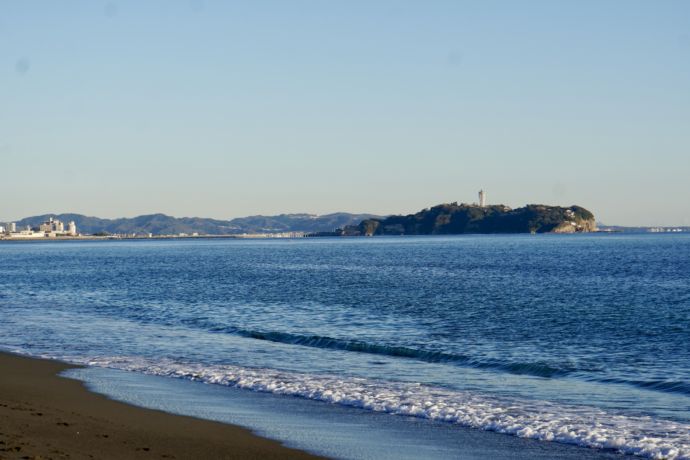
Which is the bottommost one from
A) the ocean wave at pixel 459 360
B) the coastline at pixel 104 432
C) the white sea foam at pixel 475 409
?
the ocean wave at pixel 459 360

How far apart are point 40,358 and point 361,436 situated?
14.2 metres

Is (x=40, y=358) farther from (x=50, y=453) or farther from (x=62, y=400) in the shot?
(x=50, y=453)

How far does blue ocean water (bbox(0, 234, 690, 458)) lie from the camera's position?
56.6ft

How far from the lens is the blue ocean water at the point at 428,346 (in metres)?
17.2

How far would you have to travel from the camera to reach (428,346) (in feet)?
92.6

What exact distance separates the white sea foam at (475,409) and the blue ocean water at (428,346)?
4 centimetres

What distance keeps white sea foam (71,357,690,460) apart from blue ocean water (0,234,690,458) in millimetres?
45

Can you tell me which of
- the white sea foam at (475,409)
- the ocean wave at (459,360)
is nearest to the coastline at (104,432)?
the white sea foam at (475,409)

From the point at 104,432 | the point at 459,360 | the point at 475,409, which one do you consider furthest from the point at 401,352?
the point at 104,432

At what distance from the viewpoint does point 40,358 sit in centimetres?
2522

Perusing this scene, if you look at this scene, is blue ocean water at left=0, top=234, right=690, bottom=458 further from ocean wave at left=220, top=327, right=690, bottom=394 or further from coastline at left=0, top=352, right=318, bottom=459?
coastline at left=0, top=352, right=318, bottom=459

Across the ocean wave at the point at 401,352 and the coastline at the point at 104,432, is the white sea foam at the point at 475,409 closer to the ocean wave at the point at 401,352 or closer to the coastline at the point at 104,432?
the coastline at the point at 104,432

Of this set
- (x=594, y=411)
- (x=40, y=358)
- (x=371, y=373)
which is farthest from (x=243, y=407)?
(x=40, y=358)

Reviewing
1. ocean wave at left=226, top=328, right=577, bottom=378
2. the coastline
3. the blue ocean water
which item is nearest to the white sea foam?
the blue ocean water
